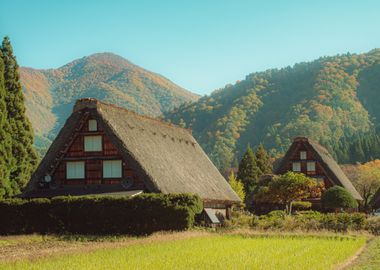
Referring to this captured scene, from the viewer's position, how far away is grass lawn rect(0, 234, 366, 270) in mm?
15852

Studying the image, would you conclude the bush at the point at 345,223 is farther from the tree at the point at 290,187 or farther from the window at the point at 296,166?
the window at the point at 296,166

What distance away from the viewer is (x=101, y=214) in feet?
103

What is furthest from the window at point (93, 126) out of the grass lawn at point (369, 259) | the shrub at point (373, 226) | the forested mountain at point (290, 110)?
the forested mountain at point (290, 110)

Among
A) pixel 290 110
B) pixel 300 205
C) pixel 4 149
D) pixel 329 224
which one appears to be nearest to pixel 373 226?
pixel 329 224

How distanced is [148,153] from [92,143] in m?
3.66

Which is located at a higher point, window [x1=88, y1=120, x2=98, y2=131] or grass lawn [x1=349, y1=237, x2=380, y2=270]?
window [x1=88, y1=120, x2=98, y2=131]

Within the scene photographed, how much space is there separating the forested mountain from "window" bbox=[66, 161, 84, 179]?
84.0m

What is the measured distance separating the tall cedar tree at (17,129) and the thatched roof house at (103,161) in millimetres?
7549

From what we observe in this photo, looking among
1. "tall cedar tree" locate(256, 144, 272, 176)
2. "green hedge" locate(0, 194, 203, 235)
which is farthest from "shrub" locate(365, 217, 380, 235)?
"tall cedar tree" locate(256, 144, 272, 176)

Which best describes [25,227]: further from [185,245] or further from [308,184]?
[308,184]

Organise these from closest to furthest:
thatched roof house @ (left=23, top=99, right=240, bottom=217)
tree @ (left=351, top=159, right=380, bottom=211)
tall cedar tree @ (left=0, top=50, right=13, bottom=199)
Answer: thatched roof house @ (left=23, top=99, right=240, bottom=217) < tall cedar tree @ (left=0, top=50, right=13, bottom=199) < tree @ (left=351, top=159, right=380, bottom=211)

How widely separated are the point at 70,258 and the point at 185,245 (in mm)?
6421

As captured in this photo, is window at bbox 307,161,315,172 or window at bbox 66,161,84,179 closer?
window at bbox 66,161,84,179

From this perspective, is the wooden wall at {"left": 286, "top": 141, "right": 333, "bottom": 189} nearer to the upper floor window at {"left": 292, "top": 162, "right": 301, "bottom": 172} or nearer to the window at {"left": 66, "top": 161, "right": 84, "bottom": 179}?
the upper floor window at {"left": 292, "top": 162, "right": 301, "bottom": 172}
